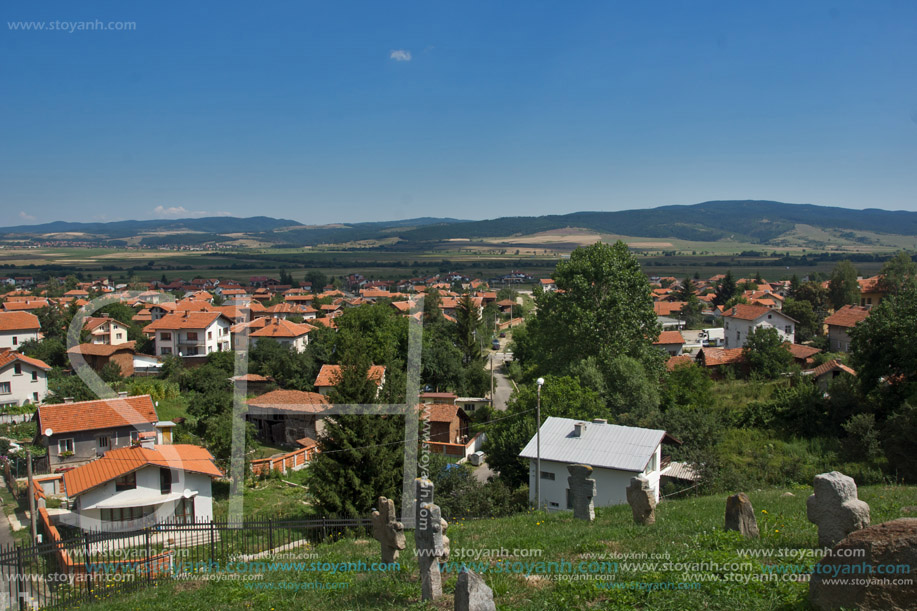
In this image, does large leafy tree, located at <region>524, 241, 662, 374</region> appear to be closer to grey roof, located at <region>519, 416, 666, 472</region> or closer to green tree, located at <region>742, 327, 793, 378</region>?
grey roof, located at <region>519, 416, 666, 472</region>

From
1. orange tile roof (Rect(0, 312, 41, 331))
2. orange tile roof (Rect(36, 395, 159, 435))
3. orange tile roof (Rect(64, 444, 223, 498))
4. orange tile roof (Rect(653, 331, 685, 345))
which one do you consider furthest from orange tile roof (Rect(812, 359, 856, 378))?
orange tile roof (Rect(0, 312, 41, 331))

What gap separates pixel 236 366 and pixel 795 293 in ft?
211

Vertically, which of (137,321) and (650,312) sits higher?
(650,312)

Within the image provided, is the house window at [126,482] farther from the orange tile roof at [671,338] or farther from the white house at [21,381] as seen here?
the orange tile roof at [671,338]

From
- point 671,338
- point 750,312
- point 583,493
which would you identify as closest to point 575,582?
point 583,493

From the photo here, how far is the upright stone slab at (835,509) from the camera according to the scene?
7.70 meters

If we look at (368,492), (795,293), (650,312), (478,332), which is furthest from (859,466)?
(795,293)

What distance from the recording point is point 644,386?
2997 centimetres

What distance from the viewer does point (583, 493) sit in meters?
12.4

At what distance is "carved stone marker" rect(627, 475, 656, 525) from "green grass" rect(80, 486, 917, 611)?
9.3 inches

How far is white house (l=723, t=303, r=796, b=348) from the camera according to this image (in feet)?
179

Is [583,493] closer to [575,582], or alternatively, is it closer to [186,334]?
[575,582]

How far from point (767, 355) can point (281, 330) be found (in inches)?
1663

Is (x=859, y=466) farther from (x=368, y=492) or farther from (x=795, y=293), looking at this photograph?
(x=795, y=293)
